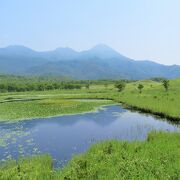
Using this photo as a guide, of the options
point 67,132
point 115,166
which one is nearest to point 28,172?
point 115,166

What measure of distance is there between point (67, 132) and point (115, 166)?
75.0 ft

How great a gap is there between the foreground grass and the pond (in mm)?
4394

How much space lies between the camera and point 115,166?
733 inches

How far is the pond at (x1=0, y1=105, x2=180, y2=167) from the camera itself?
2983cm

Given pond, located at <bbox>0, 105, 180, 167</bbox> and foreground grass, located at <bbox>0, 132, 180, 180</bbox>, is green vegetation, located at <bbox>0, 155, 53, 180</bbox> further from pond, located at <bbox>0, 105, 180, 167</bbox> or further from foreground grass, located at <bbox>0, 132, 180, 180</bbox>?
pond, located at <bbox>0, 105, 180, 167</bbox>

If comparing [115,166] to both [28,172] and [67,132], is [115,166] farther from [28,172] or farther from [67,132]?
[67,132]

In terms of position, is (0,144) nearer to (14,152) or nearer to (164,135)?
(14,152)

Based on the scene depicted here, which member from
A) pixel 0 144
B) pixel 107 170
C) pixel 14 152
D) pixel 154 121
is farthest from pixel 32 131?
pixel 107 170

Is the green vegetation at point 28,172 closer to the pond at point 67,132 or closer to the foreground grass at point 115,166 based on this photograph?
the foreground grass at point 115,166

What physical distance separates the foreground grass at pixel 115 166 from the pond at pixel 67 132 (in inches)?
173

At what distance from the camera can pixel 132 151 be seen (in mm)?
22688

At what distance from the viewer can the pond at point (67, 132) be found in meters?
29.8

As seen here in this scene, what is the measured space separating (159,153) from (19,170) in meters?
9.17

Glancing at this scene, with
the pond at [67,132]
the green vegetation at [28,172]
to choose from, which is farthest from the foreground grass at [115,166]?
the pond at [67,132]
